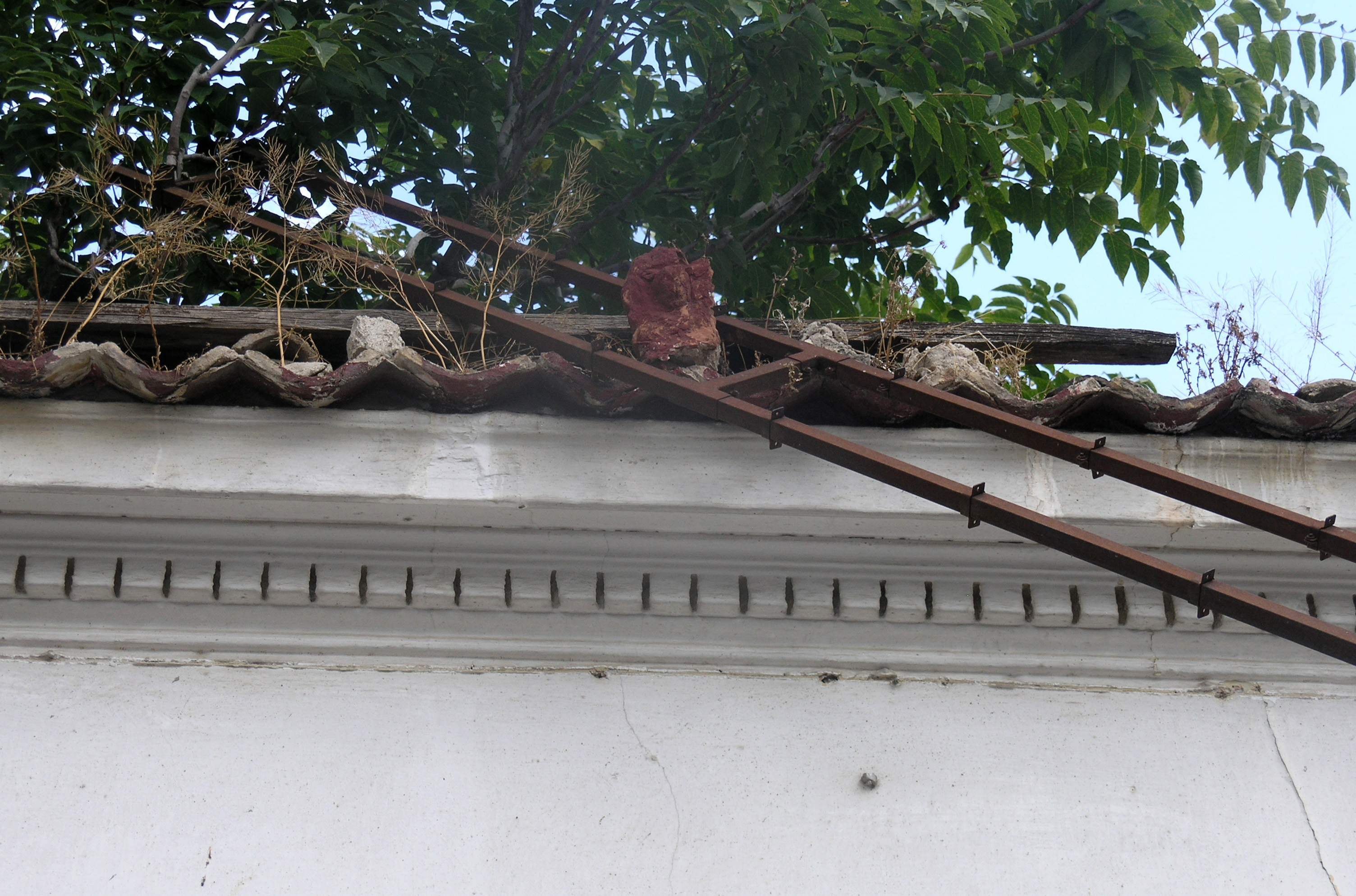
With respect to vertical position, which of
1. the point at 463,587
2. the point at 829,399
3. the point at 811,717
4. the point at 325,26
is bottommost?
the point at 811,717


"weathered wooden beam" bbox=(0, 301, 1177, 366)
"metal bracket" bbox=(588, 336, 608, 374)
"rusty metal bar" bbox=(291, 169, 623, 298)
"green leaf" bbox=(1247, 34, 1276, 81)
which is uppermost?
"green leaf" bbox=(1247, 34, 1276, 81)

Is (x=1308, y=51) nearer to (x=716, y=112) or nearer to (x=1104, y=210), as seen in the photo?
(x=1104, y=210)

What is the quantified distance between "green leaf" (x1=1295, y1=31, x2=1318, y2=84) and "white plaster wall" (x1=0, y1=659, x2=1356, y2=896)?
2.18m

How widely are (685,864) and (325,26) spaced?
268 cm

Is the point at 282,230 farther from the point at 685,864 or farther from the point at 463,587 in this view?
the point at 685,864

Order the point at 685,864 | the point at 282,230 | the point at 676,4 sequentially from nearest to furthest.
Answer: the point at 685,864 → the point at 282,230 → the point at 676,4

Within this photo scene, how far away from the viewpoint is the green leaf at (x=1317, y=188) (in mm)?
3791

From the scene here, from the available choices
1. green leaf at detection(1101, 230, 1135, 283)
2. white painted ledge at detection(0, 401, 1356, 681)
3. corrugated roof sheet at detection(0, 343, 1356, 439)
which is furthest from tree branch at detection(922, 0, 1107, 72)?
white painted ledge at detection(0, 401, 1356, 681)

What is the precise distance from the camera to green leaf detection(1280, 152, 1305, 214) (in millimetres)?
3734

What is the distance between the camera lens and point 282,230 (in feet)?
10.0

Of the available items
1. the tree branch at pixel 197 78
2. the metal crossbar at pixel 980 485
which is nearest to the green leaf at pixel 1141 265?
the metal crossbar at pixel 980 485

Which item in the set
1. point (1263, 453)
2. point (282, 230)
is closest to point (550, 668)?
point (282, 230)

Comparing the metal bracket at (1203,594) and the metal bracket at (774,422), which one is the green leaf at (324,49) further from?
the metal bracket at (1203,594)

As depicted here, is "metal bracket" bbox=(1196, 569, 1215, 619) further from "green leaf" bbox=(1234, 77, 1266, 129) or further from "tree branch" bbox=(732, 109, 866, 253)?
"green leaf" bbox=(1234, 77, 1266, 129)
